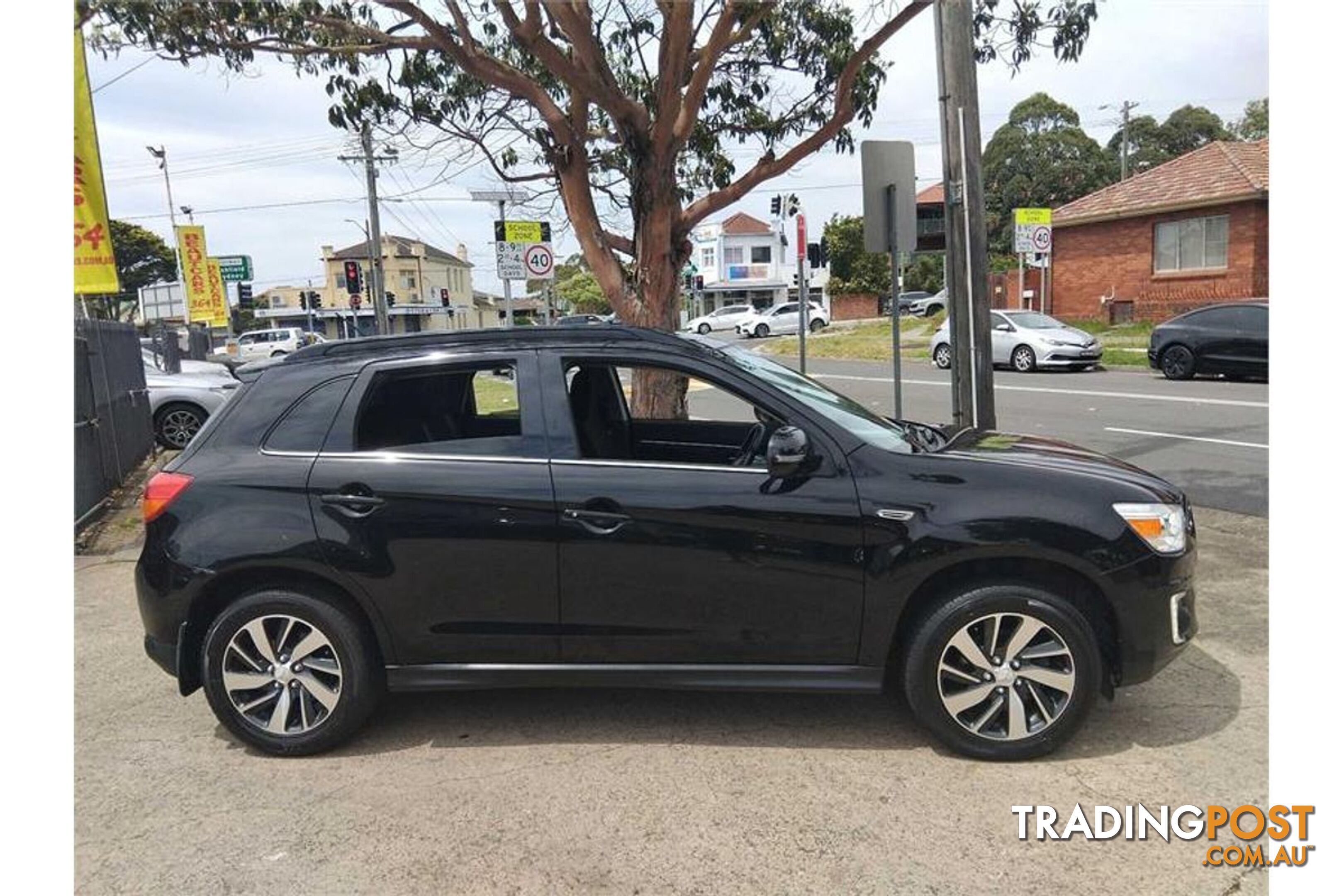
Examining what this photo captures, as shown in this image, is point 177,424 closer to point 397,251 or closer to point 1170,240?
point 1170,240

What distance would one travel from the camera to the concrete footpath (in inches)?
115

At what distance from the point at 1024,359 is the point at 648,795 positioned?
61.0 ft

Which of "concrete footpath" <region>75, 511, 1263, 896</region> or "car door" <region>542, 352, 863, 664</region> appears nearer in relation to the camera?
"concrete footpath" <region>75, 511, 1263, 896</region>

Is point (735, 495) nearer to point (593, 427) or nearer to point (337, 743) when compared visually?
point (593, 427)

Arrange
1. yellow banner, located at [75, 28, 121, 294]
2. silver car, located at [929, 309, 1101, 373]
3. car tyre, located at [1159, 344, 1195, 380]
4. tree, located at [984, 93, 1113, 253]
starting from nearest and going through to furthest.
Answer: yellow banner, located at [75, 28, 121, 294] < car tyre, located at [1159, 344, 1195, 380] < silver car, located at [929, 309, 1101, 373] < tree, located at [984, 93, 1113, 253]

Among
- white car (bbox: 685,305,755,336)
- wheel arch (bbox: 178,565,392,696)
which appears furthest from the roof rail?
white car (bbox: 685,305,755,336)

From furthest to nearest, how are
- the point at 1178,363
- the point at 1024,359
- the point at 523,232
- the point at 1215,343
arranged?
the point at 1024,359
the point at 1178,363
the point at 1215,343
the point at 523,232

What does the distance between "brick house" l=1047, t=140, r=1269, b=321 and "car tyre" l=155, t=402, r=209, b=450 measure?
23067 millimetres

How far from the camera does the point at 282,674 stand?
3.73 m

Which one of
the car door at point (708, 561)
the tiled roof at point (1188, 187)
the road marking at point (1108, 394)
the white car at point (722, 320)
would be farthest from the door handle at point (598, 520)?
the white car at point (722, 320)

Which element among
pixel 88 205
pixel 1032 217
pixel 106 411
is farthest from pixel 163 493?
pixel 1032 217

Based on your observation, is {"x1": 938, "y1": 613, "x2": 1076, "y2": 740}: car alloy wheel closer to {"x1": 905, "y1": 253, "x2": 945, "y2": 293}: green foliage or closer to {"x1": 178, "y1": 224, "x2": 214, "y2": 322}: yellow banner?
{"x1": 178, "y1": 224, "x2": 214, "y2": 322}: yellow banner

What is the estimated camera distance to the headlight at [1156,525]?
3.45 metres

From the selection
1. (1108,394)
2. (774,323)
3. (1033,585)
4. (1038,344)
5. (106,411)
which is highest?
(774,323)
